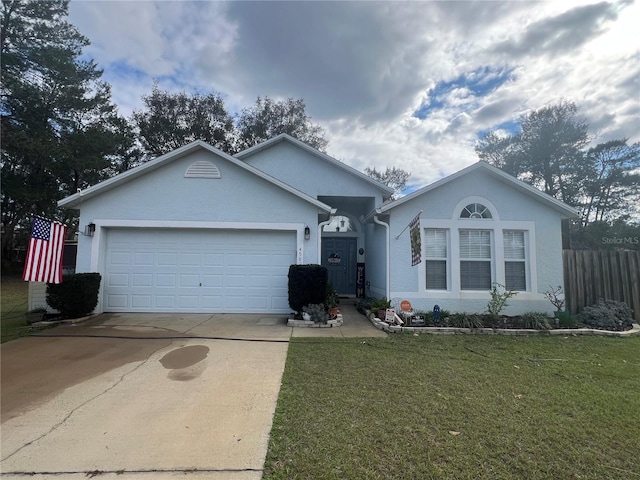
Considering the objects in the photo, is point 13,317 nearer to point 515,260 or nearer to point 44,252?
point 44,252

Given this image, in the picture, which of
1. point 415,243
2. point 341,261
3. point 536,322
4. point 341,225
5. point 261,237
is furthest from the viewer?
point 341,225

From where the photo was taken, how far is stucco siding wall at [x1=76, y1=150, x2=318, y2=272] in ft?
30.8

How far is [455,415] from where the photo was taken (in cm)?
369

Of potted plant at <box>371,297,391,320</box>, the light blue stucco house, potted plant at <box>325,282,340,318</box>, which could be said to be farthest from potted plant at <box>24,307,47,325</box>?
potted plant at <box>371,297,391,320</box>

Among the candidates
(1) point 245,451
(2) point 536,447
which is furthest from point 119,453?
(2) point 536,447

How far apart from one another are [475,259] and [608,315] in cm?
348

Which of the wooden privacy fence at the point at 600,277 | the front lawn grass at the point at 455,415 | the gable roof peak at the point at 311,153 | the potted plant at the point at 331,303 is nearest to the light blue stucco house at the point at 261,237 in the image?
the wooden privacy fence at the point at 600,277

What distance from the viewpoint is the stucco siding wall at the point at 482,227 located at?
30.1ft

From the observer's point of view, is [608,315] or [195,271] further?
[195,271]

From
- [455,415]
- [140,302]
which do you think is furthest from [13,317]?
[455,415]

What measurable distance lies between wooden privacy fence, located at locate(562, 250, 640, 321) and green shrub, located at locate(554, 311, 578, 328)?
0.92 metres

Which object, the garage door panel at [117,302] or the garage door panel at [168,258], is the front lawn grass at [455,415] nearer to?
the garage door panel at [168,258]

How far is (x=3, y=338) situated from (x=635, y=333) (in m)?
14.6

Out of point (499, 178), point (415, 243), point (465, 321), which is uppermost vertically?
point (499, 178)
